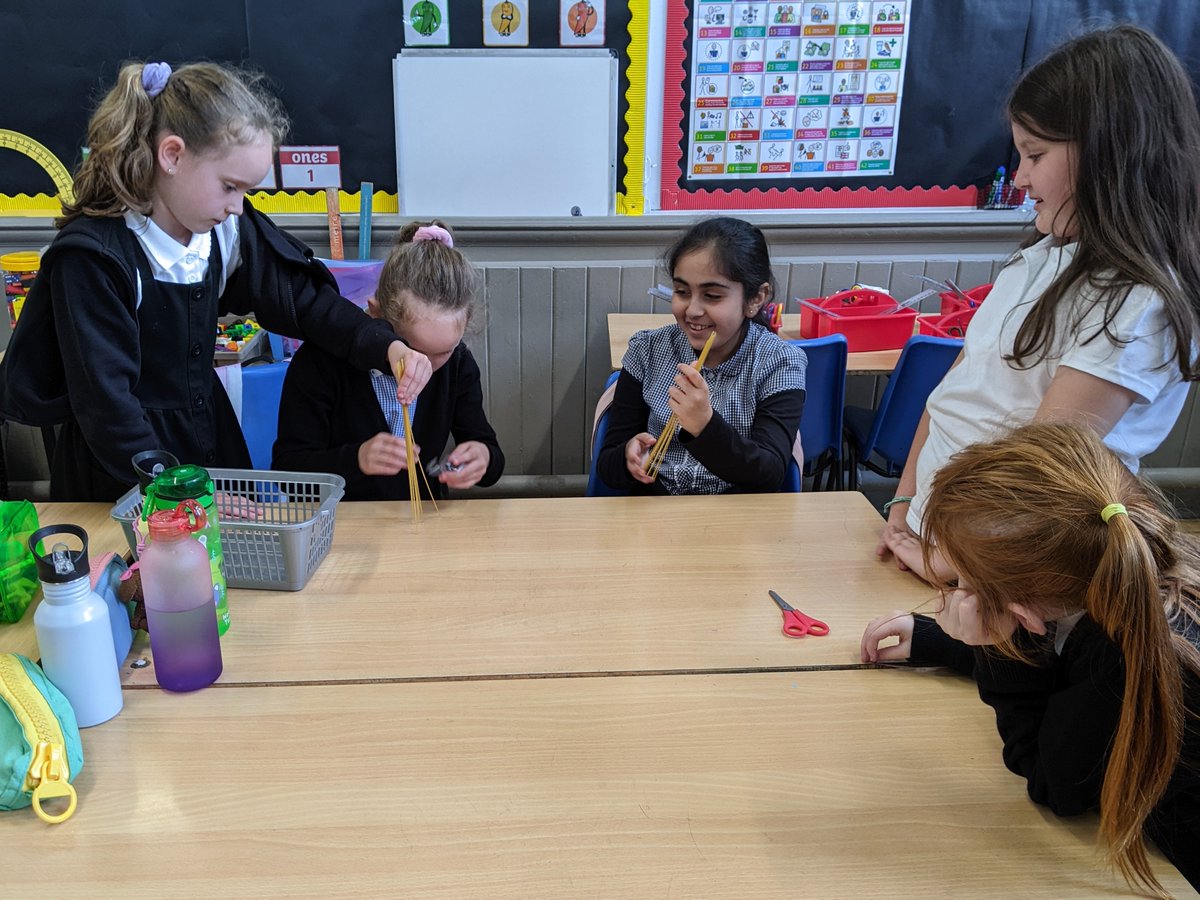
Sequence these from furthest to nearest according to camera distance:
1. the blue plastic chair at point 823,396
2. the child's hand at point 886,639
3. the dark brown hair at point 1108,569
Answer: the blue plastic chair at point 823,396
the child's hand at point 886,639
the dark brown hair at point 1108,569

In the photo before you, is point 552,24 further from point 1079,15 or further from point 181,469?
point 181,469

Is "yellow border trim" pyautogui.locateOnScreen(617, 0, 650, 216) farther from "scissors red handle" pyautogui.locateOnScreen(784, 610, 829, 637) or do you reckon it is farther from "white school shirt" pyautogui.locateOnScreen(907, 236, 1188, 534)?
"scissors red handle" pyautogui.locateOnScreen(784, 610, 829, 637)

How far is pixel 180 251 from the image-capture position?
1.56 meters

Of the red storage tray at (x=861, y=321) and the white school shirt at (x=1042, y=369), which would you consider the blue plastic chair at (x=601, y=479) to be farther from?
the red storage tray at (x=861, y=321)

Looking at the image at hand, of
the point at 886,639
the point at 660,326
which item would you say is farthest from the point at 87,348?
the point at 660,326

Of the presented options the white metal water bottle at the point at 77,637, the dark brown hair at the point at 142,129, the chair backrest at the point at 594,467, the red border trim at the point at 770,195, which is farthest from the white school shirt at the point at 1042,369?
the red border trim at the point at 770,195

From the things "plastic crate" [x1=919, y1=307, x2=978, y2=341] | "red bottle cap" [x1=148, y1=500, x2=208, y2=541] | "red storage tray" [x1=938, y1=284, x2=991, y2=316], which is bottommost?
"plastic crate" [x1=919, y1=307, x2=978, y2=341]

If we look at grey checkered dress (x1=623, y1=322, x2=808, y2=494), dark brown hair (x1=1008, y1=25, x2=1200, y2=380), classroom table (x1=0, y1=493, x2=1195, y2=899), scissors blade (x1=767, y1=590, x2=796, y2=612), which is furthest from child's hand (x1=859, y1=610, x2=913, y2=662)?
grey checkered dress (x1=623, y1=322, x2=808, y2=494)

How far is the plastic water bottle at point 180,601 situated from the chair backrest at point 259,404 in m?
1.46

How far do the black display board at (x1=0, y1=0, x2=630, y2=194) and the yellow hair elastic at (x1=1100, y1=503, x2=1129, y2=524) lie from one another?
2628 millimetres

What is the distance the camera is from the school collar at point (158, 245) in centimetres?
150

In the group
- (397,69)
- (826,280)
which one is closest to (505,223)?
(397,69)

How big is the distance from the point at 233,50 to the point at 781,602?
2.61 metres

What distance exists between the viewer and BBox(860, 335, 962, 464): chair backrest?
2.44 m
